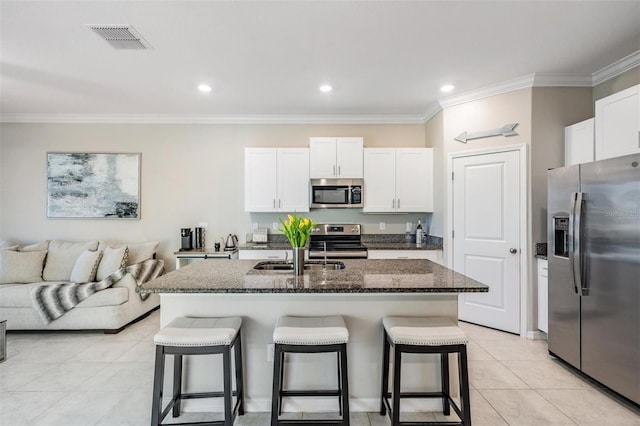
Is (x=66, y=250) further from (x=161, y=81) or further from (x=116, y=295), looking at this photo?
(x=161, y=81)

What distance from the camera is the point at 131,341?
3270 millimetres

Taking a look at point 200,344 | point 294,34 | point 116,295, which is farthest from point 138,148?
point 200,344

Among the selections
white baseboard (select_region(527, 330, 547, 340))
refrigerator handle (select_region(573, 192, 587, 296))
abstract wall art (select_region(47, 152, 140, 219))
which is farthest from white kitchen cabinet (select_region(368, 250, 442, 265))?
abstract wall art (select_region(47, 152, 140, 219))

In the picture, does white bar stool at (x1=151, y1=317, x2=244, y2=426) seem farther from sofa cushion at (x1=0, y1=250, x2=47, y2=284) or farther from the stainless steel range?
sofa cushion at (x1=0, y1=250, x2=47, y2=284)

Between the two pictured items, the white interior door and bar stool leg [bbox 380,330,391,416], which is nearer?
bar stool leg [bbox 380,330,391,416]

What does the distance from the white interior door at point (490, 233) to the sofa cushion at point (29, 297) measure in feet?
12.7

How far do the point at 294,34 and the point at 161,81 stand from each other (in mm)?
1737

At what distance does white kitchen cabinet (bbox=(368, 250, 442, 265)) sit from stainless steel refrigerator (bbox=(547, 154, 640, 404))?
134 centimetres

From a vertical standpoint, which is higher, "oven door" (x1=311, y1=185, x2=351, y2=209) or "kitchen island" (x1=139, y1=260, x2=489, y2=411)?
"oven door" (x1=311, y1=185, x2=351, y2=209)

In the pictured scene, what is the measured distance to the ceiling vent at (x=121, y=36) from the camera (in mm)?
2377

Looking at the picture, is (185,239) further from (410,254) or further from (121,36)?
(410,254)

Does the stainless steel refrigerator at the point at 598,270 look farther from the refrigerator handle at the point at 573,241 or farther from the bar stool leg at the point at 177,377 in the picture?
the bar stool leg at the point at 177,377

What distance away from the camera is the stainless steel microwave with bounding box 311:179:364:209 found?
4289 millimetres

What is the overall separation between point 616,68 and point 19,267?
675cm
